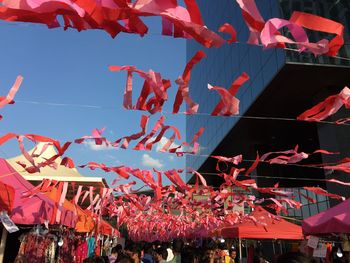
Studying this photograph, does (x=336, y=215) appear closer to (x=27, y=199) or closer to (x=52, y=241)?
(x=27, y=199)

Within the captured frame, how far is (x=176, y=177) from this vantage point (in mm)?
8438

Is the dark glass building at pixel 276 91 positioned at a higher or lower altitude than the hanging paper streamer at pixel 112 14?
higher

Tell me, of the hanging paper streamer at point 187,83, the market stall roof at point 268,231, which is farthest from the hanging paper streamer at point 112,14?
the market stall roof at point 268,231

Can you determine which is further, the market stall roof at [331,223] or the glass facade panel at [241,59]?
the glass facade panel at [241,59]

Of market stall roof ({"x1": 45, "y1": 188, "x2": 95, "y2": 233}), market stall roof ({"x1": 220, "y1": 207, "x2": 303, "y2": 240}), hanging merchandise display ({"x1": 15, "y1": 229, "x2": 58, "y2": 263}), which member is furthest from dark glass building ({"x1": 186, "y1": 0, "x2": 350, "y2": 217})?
hanging merchandise display ({"x1": 15, "y1": 229, "x2": 58, "y2": 263})

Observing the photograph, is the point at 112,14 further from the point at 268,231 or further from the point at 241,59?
the point at 241,59

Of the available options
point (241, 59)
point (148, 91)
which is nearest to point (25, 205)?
point (148, 91)

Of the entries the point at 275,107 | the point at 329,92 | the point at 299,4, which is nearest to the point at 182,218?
the point at 275,107

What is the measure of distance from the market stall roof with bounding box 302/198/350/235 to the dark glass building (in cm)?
270

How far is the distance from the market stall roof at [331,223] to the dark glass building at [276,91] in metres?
2.70

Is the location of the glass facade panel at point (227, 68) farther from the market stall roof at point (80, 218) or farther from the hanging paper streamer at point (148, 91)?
the market stall roof at point (80, 218)

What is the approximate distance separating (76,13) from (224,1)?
25219 millimetres

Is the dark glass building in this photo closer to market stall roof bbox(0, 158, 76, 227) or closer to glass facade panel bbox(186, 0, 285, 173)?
glass facade panel bbox(186, 0, 285, 173)

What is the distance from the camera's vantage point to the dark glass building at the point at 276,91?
48.0 ft
